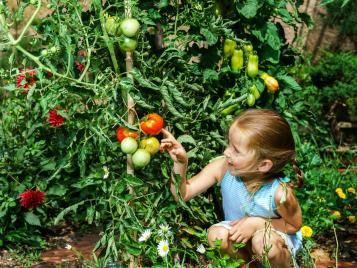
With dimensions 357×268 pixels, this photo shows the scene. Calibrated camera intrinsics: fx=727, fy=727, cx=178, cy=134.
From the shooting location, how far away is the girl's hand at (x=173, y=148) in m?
2.74

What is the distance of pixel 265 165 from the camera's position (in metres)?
2.80

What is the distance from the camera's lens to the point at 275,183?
2.87 metres

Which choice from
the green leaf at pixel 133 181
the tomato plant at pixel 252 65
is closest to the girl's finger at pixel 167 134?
the green leaf at pixel 133 181

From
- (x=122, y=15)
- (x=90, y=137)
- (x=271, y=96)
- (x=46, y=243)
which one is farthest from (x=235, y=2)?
(x=46, y=243)

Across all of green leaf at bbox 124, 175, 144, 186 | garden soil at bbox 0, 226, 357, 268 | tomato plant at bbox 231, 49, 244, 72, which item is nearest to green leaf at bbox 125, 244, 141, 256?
green leaf at bbox 124, 175, 144, 186

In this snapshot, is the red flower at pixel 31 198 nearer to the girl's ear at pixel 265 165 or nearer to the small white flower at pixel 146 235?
the small white flower at pixel 146 235

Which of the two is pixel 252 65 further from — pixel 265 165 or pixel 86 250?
pixel 86 250

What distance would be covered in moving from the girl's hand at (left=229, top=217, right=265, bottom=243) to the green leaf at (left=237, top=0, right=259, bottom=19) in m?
0.87

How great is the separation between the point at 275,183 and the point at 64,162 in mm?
838

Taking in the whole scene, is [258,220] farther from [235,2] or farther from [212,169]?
[235,2]

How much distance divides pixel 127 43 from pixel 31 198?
1.30 m

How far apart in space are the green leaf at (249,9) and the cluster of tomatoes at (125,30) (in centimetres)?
71

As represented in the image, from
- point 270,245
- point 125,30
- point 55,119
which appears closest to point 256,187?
point 270,245

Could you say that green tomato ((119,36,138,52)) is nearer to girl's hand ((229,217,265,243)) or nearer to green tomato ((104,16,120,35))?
green tomato ((104,16,120,35))
